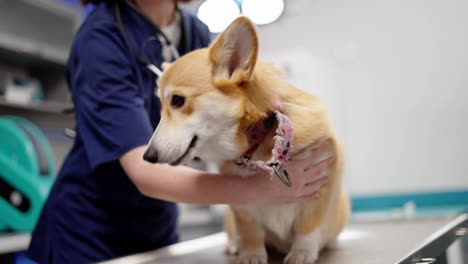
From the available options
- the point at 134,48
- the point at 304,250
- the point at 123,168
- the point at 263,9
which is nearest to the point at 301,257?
the point at 304,250

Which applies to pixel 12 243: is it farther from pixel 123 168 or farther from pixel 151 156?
pixel 151 156

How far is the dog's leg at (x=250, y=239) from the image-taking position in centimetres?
81

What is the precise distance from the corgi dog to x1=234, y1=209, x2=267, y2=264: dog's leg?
0.01 metres

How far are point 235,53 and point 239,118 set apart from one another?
0.32ft

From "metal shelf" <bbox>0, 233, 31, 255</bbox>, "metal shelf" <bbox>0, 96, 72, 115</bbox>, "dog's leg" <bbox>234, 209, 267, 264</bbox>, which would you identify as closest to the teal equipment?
"metal shelf" <bbox>0, 233, 31, 255</bbox>

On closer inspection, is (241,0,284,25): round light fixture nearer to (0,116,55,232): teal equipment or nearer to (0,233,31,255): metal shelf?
(0,116,55,232): teal equipment

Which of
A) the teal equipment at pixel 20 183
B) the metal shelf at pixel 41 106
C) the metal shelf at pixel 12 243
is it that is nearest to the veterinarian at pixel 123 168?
the metal shelf at pixel 12 243

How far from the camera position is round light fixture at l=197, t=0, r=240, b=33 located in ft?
3.37

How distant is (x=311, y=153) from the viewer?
0.74m

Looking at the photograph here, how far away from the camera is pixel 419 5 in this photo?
2246mm

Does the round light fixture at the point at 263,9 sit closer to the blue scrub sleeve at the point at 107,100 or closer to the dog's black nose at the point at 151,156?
the blue scrub sleeve at the point at 107,100

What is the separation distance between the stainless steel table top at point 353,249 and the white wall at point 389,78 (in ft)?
3.36

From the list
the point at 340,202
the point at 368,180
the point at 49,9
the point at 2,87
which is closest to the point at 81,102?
the point at 340,202

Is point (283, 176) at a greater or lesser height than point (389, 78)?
greater
